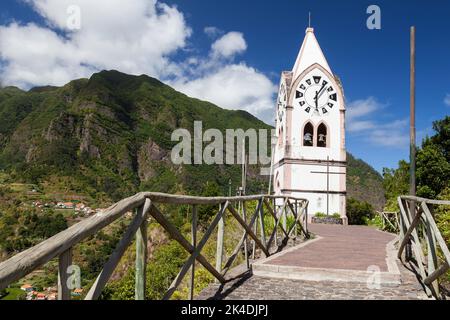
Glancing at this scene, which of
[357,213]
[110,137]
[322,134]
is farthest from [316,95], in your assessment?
[110,137]

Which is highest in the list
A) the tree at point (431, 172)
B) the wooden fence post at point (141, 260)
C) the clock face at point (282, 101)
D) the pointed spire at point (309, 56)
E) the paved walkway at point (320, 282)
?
the pointed spire at point (309, 56)

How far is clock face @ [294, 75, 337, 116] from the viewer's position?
24.8m

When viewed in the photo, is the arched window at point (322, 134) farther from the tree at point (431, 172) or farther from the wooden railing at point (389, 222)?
the wooden railing at point (389, 222)

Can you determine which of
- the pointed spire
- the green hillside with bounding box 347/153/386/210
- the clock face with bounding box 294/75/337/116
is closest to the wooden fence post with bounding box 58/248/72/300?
the clock face with bounding box 294/75/337/116

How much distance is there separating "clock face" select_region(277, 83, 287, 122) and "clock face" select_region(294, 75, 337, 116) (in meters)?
0.69

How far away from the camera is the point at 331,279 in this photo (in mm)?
5359

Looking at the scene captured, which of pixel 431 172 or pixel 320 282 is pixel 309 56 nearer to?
pixel 431 172

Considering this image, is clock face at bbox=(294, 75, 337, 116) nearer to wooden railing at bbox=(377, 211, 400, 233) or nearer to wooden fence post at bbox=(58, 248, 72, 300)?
wooden railing at bbox=(377, 211, 400, 233)

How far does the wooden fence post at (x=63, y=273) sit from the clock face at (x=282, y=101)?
23.2m

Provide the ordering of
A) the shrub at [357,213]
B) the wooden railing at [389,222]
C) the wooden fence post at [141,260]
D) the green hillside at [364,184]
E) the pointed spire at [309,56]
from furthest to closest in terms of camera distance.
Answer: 1. the green hillside at [364,184]
2. the shrub at [357,213]
3. the pointed spire at [309,56]
4. the wooden railing at [389,222]
5. the wooden fence post at [141,260]

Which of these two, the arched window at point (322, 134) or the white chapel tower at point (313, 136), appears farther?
the arched window at point (322, 134)

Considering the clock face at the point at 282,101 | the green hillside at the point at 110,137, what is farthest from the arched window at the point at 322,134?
the green hillside at the point at 110,137

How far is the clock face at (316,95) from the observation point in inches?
974
